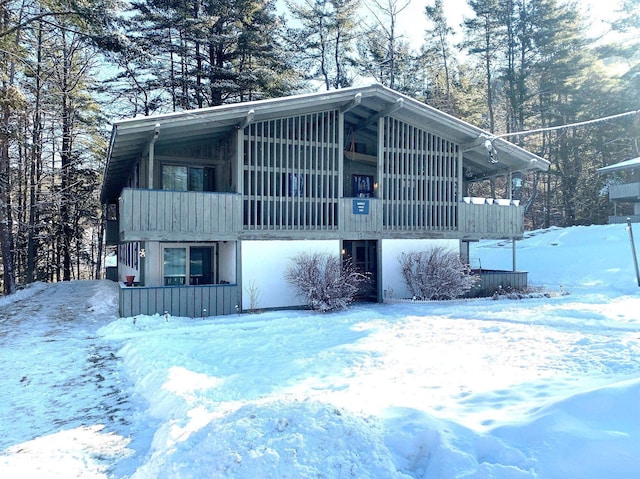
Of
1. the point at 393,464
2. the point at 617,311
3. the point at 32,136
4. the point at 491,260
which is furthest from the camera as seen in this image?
the point at 491,260

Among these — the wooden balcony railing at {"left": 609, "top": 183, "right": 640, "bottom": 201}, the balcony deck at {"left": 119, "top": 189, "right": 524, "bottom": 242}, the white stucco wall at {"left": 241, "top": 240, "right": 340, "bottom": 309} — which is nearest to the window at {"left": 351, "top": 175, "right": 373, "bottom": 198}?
the balcony deck at {"left": 119, "top": 189, "right": 524, "bottom": 242}

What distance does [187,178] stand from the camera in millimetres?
14406

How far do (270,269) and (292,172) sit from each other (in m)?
3.02

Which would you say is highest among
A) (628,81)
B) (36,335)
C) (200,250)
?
(628,81)

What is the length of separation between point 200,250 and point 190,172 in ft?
8.56

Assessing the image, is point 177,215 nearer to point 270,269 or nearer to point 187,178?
point 187,178

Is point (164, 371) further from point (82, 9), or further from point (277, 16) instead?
point (277, 16)

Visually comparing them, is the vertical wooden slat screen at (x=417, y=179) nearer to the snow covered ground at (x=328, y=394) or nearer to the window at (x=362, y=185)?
the window at (x=362, y=185)

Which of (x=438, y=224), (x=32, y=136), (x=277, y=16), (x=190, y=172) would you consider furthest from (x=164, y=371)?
(x=277, y=16)

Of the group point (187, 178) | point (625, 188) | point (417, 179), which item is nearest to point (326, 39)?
point (417, 179)

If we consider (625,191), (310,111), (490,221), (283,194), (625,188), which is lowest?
(490,221)

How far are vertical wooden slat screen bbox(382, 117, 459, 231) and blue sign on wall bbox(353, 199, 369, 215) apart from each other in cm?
76

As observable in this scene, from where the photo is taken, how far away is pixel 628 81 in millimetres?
31000

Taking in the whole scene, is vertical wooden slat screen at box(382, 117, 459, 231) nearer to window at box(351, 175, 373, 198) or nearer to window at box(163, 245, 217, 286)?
window at box(351, 175, 373, 198)
